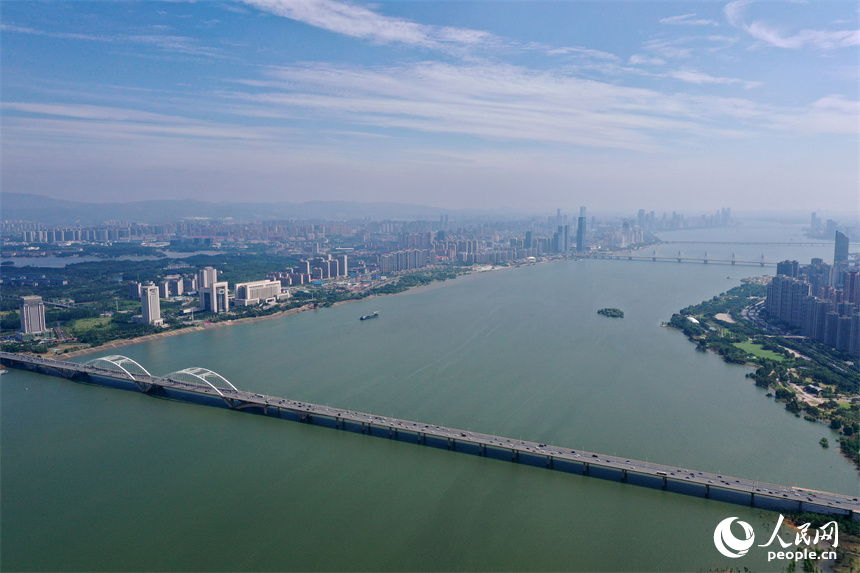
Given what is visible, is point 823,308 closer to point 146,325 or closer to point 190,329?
point 190,329

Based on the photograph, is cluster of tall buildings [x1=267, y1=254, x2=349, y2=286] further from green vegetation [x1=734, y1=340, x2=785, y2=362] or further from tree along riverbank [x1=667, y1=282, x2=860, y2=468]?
green vegetation [x1=734, y1=340, x2=785, y2=362]

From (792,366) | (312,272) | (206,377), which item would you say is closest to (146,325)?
(206,377)

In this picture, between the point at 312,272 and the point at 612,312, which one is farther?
the point at 312,272

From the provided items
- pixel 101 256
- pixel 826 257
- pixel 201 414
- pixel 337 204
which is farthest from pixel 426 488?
pixel 337 204

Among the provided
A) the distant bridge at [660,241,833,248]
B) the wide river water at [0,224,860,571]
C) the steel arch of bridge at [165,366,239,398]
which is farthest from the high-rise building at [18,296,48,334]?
the distant bridge at [660,241,833,248]

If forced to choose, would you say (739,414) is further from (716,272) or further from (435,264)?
(435,264)
